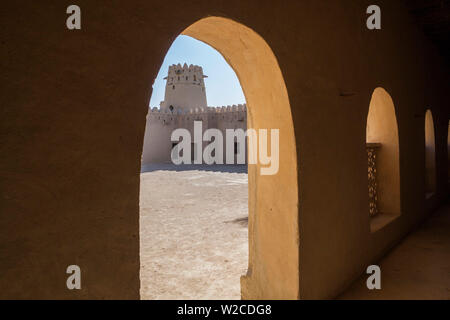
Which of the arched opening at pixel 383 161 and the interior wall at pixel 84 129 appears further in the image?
the arched opening at pixel 383 161

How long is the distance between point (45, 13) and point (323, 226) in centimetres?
280

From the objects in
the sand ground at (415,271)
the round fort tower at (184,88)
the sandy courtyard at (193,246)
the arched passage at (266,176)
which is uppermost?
the round fort tower at (184,88)

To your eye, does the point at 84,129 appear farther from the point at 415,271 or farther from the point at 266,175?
the point at 415,271

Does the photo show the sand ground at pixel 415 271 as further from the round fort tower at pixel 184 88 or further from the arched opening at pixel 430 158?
the round fort tower at pixel 184 88

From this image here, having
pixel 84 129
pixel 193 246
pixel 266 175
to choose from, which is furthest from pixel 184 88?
pixel 84 129

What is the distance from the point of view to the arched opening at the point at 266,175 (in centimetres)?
251

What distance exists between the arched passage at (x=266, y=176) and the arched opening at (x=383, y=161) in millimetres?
3010

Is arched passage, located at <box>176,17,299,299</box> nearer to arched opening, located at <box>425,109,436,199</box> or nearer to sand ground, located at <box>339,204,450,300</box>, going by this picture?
sand ground, located at <box>339,204,450,300</box>

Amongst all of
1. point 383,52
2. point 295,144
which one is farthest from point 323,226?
point 383,52

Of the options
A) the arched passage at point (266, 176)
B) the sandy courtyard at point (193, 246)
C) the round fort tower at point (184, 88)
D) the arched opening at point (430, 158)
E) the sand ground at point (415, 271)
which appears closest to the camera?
the arched passage at point (266, 176)

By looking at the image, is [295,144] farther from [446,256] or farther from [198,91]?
[198,91]

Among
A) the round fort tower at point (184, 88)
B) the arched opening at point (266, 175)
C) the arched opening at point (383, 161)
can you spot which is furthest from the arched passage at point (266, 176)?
the round fort tower at point (184, 88)

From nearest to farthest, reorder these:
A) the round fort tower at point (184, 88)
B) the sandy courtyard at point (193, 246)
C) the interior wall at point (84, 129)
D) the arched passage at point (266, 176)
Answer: the interior wall at point (84, 129)
the arched passage at point (266, 176)
the sandy courtyard at point (193, 246)
the round fort tower at point (184, 88)

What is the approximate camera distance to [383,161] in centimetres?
543
